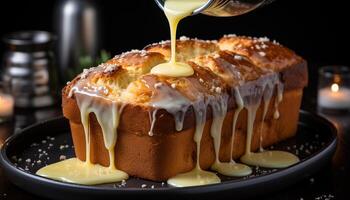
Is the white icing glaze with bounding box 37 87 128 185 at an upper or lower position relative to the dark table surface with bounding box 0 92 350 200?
upper

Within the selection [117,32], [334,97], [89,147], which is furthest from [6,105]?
[117,32]

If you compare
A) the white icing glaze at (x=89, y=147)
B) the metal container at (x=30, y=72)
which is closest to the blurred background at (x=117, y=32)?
the metal container at (x=30, y=72)

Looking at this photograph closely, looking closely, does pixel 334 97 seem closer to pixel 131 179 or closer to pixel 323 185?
pixel 323 185

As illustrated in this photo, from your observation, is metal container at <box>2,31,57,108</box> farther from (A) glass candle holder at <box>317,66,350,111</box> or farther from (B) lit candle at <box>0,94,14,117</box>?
(A) glass candle holder at <box>317,66,350,111</box>

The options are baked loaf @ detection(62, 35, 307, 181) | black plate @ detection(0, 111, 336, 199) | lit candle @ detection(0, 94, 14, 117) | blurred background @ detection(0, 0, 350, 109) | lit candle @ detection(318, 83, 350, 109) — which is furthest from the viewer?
blurred background @ detection(0, 0, 350, 109)

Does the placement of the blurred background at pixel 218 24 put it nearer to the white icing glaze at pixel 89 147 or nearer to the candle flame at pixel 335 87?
the candle flame at pixel 335 87

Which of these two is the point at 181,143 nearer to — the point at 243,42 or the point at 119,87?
the point at 119,87

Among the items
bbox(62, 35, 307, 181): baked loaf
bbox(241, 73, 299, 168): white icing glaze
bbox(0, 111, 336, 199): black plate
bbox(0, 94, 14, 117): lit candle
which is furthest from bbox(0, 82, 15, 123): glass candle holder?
bbox(241, 73, 299, 168): white icing glaze
